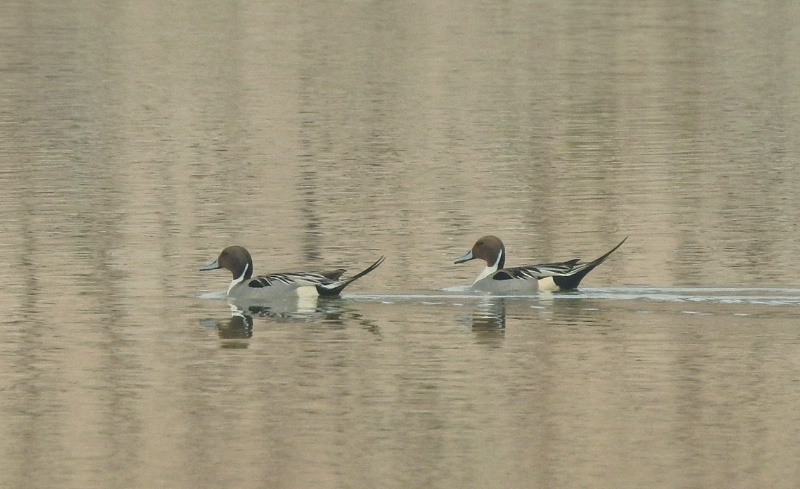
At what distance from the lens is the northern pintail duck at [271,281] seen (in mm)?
15445

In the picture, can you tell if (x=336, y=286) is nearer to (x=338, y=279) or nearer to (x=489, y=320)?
(x=338, y=279)

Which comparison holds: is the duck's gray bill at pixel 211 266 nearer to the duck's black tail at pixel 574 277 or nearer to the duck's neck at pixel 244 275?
the duck's neck at pixel 244 275

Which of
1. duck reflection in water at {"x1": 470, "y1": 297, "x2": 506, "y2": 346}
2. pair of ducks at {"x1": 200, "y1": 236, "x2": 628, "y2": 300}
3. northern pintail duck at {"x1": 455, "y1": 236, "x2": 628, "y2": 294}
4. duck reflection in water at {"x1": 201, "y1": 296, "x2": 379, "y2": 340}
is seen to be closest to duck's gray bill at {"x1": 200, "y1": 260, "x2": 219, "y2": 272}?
pair of ducks at {"x1": 200, "y1": 236, "x2": 628, "y2": 300}

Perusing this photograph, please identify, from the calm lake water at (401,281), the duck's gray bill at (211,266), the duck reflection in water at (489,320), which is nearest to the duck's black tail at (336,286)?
the calm lake water at (401,281)

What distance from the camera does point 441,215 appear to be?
20391 millimetres

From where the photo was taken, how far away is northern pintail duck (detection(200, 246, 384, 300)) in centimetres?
1545

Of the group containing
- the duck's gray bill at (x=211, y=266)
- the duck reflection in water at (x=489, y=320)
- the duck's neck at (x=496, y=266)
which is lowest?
the duck reflection in water at (x=489, y=320)

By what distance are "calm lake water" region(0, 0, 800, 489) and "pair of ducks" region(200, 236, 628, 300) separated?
0.14 metres

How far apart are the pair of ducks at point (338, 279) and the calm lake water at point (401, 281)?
0.14 metres

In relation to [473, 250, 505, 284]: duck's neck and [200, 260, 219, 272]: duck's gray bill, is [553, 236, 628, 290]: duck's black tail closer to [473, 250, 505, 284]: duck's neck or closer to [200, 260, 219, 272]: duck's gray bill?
[473, 250, 505, 284]: duck's neck

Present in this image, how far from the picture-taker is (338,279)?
51.2ft

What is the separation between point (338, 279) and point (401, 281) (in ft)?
2.73

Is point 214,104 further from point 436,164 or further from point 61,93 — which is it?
point 436,164

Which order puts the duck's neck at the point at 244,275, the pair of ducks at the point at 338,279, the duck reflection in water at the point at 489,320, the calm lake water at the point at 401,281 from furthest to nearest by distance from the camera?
1. the duck's neck at the point at 244,275
2. the pair of ducks at the point at 338,279
3. the duck reflection in water at the point at 489,320
4. the calm lake water at the point at 401,281
